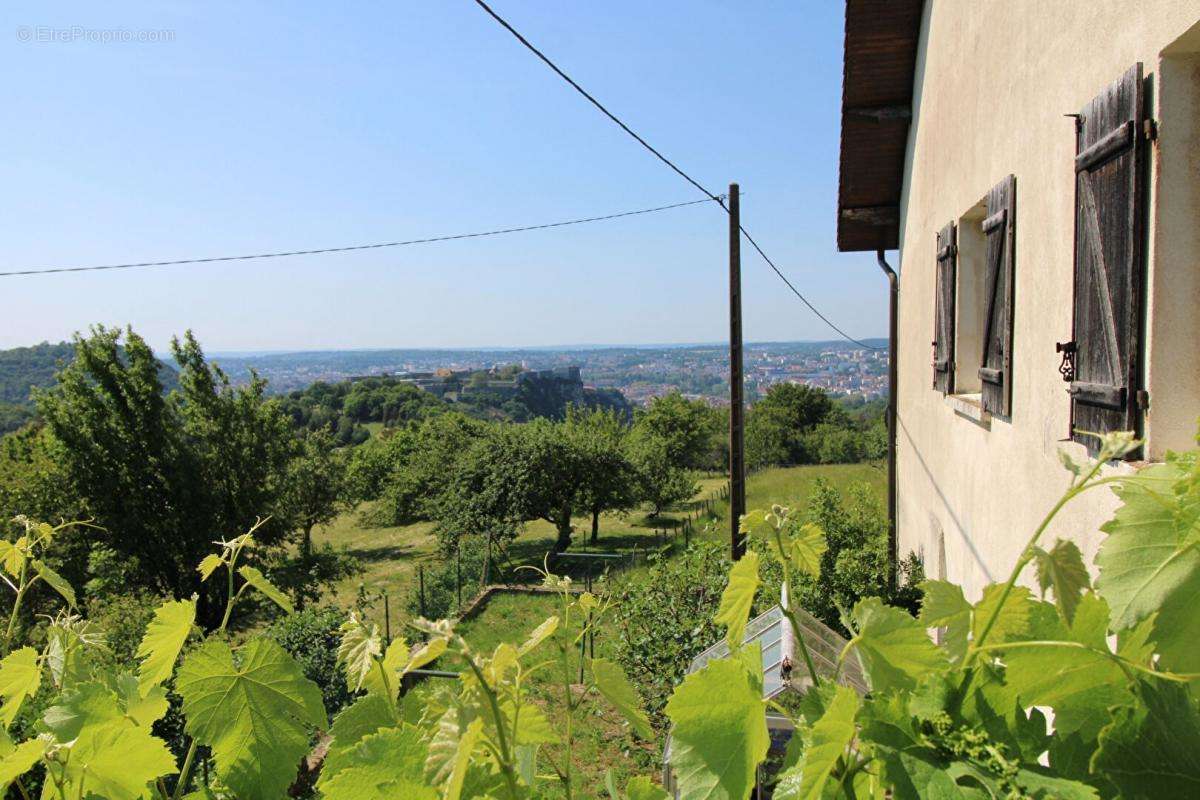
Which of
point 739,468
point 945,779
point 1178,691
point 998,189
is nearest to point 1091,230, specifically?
point 998,189

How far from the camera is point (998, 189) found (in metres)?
4.15

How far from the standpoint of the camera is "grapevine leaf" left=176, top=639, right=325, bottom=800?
83 centimetres

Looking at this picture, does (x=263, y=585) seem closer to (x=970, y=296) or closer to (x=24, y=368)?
(x=970, y=296)

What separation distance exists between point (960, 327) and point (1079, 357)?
2880 mm

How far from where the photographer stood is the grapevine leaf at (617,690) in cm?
87

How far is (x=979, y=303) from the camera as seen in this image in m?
5.46

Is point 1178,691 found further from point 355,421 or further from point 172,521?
point 355,421

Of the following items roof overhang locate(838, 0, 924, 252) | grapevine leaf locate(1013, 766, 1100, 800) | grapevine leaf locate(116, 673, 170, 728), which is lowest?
grapevine leaf locate(116, 673, 170, 728)

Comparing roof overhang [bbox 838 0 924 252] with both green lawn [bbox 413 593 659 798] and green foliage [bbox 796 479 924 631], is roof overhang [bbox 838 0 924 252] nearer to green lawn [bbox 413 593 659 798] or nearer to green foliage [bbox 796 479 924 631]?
green foliage [bbox 796 479 924 631]

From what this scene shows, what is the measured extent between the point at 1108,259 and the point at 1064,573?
235 centimetres

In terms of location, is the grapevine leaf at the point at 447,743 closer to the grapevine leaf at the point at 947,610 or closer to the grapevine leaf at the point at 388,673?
the grapevine leaf at the point at 388,673

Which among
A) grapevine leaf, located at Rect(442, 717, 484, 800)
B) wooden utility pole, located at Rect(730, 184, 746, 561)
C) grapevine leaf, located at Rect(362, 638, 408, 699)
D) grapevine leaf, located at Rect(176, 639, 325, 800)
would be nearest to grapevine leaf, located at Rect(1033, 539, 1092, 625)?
grapevine leaf, located at Rect(442, 717, 484, 800)

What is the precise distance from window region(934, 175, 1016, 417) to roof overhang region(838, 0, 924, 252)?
6.50 feet

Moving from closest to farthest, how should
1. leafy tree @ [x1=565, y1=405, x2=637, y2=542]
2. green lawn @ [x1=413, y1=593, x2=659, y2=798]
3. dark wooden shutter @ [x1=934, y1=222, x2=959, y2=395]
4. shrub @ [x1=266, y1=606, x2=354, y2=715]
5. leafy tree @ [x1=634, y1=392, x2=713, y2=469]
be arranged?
dark wooden shutter @ [x1=934, y1=222, x2=959, y2=395] < green lawn @ [x1=413, y1=593, x2=659, y2=798] < shrub @ [x1=266, y1=606, x2=354, y2=715] < leafy tree @ [x1=565, y1=405, x2=637, y2=542] < leafy tree @ [x1=634, y1=392, x2=713, y2=469]
